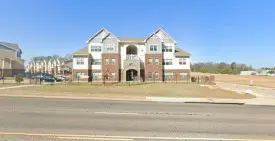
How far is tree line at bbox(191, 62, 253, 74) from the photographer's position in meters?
115

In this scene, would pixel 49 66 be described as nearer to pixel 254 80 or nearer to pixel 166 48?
pixel 166 48

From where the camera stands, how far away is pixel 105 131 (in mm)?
7387

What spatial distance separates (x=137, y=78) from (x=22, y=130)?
4087 centimetres

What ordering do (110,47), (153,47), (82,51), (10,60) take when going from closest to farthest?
(110,47)
(153,47)
(82,51)
(10,60)

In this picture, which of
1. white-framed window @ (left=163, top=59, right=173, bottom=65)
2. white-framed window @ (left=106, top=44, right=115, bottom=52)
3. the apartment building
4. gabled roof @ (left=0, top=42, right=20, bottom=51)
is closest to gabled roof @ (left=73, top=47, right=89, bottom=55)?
the apartment building

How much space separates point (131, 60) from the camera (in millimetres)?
47594

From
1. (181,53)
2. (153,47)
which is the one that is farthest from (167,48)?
(153,47)

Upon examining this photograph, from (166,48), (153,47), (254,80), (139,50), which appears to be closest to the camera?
(153,47)

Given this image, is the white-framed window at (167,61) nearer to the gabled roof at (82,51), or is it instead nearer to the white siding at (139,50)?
the white siding at (139,50)

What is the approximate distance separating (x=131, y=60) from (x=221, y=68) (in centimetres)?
8967

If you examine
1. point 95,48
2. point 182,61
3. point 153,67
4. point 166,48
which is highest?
point 95,48

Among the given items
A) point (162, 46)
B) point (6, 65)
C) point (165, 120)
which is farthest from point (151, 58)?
point (6, 65)

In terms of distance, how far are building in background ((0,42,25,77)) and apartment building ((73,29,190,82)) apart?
3416cm

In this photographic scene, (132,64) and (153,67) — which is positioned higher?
(132,64)
